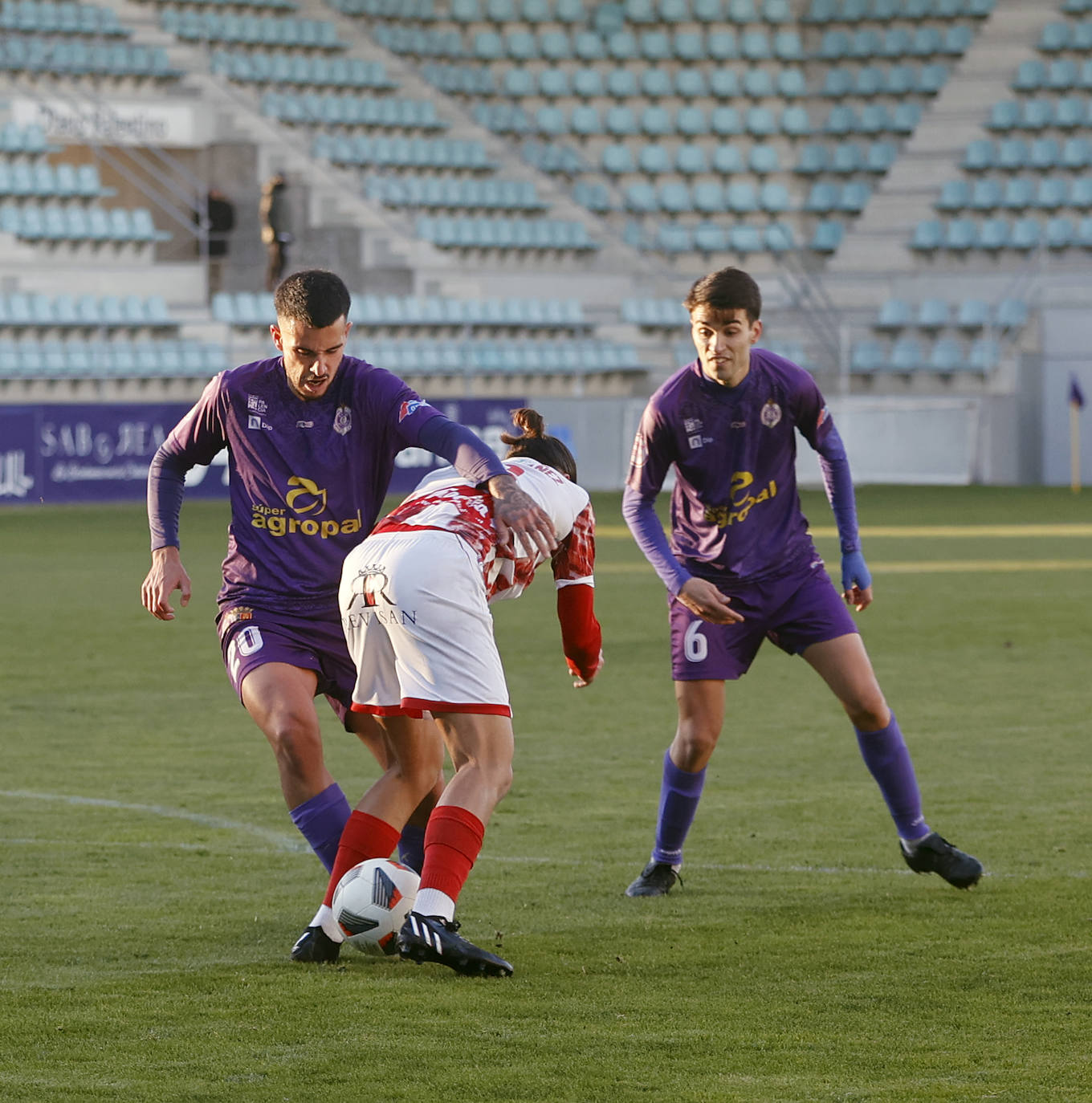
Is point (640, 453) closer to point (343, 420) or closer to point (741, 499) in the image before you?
point (741, 499)

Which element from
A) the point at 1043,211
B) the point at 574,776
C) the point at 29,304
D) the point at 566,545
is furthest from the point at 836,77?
the point at 566,545

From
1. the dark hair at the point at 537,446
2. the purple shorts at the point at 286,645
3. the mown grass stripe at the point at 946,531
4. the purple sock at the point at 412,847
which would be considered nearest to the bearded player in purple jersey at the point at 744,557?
the purple sock at the point at 412,847

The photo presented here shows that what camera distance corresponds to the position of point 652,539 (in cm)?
592

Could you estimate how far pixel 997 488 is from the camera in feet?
98.2

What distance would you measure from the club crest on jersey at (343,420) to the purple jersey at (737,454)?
111 cm

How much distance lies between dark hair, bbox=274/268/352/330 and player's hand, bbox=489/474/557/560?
606 mm

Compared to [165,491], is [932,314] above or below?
below

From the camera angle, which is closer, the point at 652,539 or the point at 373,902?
the point at 373,902

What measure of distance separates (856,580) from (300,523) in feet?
5.82

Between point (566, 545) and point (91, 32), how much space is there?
27.8 meters

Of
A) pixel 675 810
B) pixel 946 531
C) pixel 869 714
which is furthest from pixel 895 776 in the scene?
pixel 946 531

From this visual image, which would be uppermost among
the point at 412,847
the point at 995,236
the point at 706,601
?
the point at 706,601

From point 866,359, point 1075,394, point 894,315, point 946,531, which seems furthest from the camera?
point 894,315

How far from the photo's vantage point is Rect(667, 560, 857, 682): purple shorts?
5.91 m
